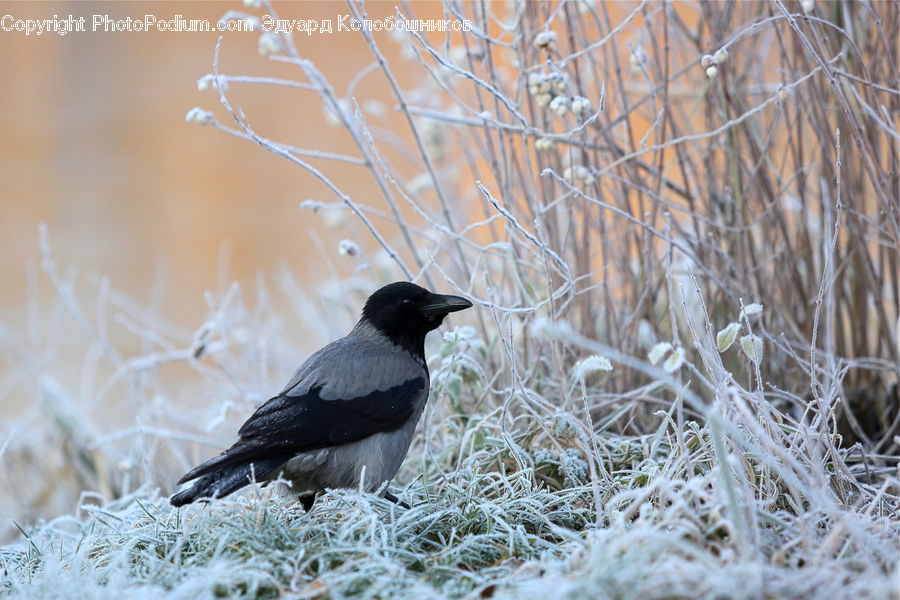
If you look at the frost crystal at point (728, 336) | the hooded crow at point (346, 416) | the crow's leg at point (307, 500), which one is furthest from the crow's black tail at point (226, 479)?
the frost crystal at point (728, 336)

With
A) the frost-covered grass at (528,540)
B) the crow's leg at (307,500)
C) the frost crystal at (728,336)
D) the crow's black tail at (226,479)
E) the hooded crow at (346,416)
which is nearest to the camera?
the frost-covered grass at (528,540)

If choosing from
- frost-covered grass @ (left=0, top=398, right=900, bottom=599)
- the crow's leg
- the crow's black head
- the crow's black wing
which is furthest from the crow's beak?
the crow's leg

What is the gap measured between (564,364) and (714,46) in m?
1.35

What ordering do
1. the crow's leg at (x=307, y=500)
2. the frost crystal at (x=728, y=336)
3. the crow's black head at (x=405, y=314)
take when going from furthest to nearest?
the crow's black head at (x=405, y=314) < the crow's leg at (x=307, y=500) < the frost crystal at (x=728, y=336)

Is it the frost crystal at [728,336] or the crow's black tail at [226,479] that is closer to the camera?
the frost crystal at [728,336]

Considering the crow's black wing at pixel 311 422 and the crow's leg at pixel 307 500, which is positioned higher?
the crow's black wing at pixel 311 422

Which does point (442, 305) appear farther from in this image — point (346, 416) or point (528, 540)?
point (528, 540)

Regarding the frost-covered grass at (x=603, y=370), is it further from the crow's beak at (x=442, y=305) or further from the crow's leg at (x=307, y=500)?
the crow's leg at (x=307, y=500)

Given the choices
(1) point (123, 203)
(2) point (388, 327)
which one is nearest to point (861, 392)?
(2) point (388, 327)

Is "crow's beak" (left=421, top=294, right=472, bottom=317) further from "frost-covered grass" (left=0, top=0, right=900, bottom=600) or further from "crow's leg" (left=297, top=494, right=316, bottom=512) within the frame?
"crow's leg" (left=297, top=494, right=316, bottom=512)

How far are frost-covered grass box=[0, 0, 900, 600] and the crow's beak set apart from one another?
93mm

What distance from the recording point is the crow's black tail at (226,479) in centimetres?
296

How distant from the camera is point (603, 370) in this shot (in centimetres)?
371

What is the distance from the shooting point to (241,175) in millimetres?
12859
